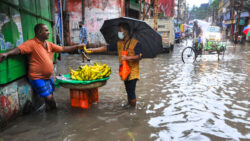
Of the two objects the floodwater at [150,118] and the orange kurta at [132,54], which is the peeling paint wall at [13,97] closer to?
the floodwater at [150,118]

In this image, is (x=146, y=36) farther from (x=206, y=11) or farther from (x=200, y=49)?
(x=206, y=11)

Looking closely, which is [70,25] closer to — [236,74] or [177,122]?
[236,74]

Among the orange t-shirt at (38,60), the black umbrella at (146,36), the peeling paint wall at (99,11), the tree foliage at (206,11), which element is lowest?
the orange t-shirt at (38,60)

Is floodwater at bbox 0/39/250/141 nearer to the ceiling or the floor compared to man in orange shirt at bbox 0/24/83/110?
nearer to the floor

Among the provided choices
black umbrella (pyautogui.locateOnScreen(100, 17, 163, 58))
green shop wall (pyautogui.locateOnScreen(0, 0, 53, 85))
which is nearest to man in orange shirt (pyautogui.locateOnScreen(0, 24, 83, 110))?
green shop wall (pyautogui.locateOnScreen(0, 0, 53, 85))

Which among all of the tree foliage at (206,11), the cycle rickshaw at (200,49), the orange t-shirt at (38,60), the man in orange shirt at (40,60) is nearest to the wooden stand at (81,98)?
the man in orange shirt at (40,60)

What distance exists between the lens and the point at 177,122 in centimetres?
396

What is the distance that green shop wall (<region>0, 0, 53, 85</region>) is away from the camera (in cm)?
329

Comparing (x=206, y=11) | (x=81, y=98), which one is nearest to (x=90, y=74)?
(x=81, y=98)

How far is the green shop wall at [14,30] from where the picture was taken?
329cm

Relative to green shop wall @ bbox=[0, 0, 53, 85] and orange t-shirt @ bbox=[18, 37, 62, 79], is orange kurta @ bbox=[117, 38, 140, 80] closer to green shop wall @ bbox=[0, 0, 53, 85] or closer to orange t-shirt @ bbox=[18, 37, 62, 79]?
orange t-shirt @ bbox=[18, 37, 62, 79]

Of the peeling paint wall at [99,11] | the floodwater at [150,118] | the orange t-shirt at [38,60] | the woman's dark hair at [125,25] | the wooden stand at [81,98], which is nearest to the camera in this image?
the floodwater at [150,118]

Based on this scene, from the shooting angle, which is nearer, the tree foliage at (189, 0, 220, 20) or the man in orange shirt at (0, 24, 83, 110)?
the man in orange shirt at (0, 24, 83, 110)

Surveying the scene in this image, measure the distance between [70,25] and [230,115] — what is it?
531 inches
